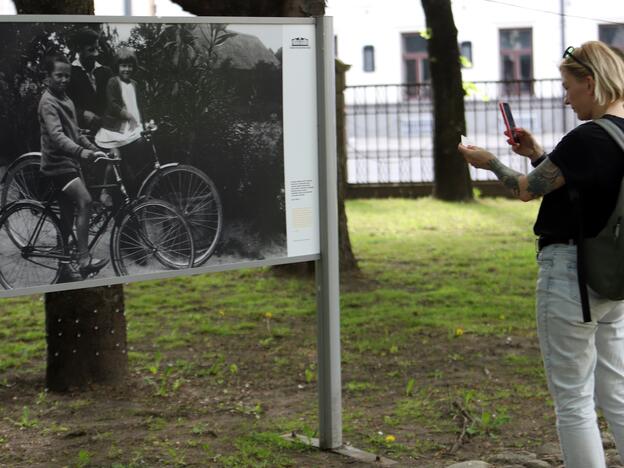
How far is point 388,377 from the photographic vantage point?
6379 mm

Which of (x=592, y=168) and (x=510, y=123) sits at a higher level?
(x=510, y=123)

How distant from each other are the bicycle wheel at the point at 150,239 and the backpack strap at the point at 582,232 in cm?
158

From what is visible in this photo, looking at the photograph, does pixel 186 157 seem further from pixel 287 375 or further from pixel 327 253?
pixel 287 375

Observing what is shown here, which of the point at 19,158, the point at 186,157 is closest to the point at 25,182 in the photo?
the point at 19,158

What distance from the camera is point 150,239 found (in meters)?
→ 4.28

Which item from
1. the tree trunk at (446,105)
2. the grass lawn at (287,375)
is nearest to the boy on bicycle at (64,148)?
the grass lawn at (287,375)

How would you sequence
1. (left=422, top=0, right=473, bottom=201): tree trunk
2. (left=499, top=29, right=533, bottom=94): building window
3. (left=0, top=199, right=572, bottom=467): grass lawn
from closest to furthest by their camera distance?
(left=0, top=199, right=572, bottom=467): grass lawn < (left=422, top=0, right=473, bottom=201): tree trunk < (left=499, top=29, right=533, bottom=94): building window

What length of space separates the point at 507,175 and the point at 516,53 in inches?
1377

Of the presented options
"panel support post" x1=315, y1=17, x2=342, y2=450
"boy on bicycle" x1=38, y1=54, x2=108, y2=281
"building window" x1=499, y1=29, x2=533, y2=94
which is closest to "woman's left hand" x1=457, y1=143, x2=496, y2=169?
"panel support post" x1=315, y1=17, x2=342, y2=450

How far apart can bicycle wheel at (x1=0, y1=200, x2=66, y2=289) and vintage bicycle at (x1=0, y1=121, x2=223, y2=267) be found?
0.09 meters

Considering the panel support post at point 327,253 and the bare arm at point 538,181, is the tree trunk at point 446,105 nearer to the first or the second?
the panel support post at point 327,253

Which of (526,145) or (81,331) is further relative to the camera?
(81,331)

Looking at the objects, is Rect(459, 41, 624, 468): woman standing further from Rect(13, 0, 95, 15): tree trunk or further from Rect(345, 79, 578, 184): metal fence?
Rect(345, 79, 578, 184): metal fence

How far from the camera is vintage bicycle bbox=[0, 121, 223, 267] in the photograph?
425 centimetres
